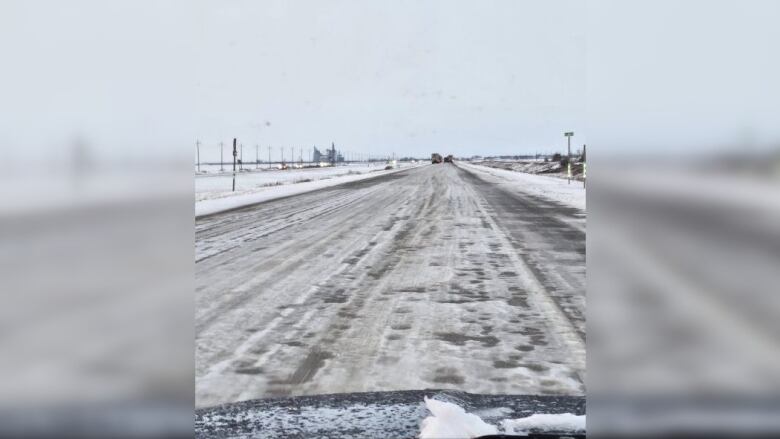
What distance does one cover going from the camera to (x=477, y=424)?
116 inches

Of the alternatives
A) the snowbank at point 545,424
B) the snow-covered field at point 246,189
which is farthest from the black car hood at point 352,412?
the snow-covered field at point 246,189

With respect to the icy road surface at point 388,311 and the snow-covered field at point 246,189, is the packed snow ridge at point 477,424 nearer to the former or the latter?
the icy road surface at point 388,311

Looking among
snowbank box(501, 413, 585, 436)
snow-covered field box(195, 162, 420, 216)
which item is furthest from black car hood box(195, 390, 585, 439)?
snow-covered field box(195, 162, 420, 216)

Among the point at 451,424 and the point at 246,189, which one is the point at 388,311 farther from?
the point at 246,189

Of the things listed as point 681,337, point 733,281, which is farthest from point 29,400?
point 733,281

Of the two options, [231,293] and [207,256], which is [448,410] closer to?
[231,293]

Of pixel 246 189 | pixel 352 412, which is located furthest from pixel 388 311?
pixel 246 189

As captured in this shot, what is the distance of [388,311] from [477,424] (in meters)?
2.81

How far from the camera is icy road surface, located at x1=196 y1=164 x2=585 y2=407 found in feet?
13.0

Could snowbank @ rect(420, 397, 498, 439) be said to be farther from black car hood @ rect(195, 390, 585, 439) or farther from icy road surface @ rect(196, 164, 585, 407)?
icy road surface @ rect(196, 164, 585, 407)

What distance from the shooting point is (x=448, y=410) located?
10.1 feet

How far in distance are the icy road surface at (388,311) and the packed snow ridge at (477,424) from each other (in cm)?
58

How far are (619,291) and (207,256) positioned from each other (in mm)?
8068

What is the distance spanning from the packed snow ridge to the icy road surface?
0.58 metres
